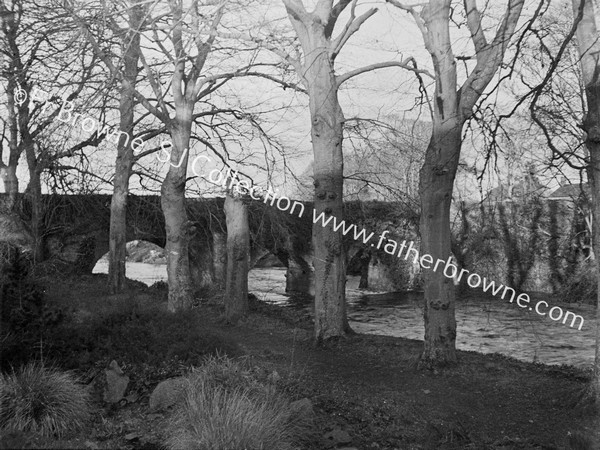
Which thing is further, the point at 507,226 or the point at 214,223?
the point at 507,226

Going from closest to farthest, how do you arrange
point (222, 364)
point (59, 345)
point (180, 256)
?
point (222, 364) → point (59, 345) → point (180, 256)

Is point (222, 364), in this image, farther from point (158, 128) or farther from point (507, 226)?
point (507, 226)

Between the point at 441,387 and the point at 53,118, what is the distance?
408 inches

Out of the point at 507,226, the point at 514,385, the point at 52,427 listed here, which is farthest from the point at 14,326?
the point at 507,226

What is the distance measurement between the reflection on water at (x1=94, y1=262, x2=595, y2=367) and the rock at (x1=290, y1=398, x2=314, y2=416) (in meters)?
5.85

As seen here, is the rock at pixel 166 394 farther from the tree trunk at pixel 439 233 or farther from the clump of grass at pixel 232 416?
the tree trunk at pixel 439 233

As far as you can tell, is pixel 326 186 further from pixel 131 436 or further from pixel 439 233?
pixel 131 436

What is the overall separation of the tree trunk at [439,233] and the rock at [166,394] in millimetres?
3551

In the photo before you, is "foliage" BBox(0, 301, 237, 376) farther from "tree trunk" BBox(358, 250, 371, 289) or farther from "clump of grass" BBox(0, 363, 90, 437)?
"tree trunk" BBox(358, 250, 371, 289)

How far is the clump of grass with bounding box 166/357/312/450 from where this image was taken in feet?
19.0

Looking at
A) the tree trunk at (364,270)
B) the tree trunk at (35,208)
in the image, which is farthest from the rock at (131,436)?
the tree trunk at (364,270)

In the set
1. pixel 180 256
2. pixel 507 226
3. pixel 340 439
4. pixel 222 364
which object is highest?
pixel 507 226

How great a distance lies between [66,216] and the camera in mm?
26578

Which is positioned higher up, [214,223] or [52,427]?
[214,223]
